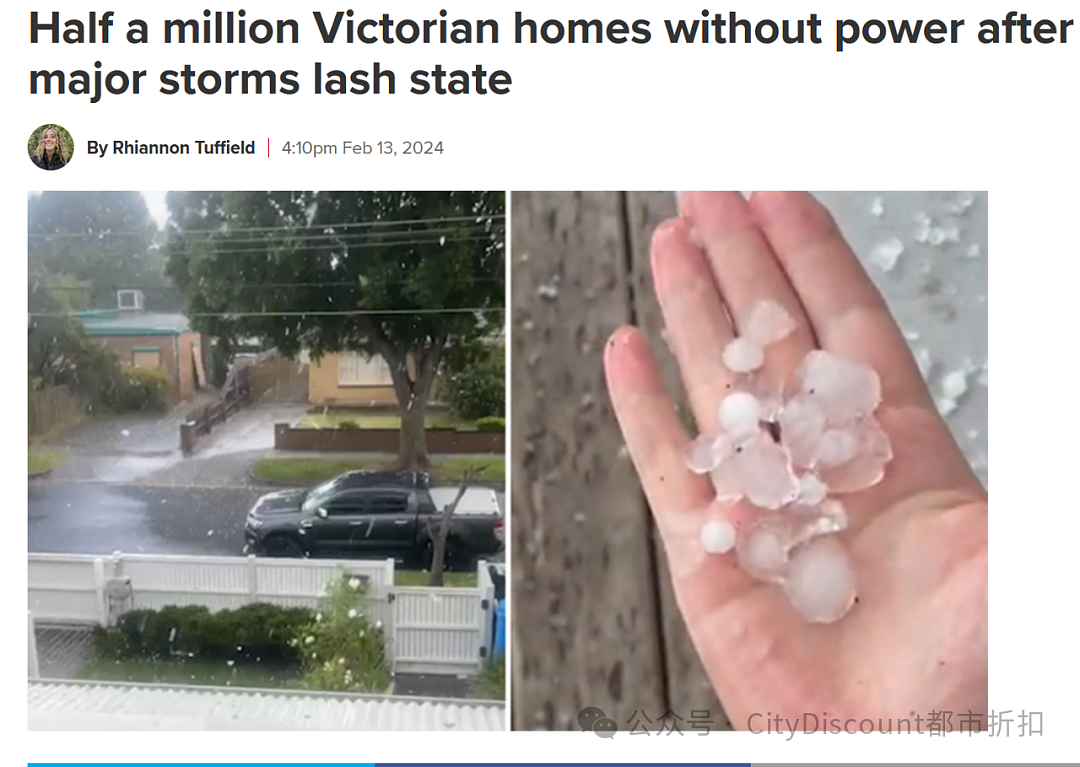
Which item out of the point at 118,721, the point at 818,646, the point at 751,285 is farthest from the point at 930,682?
the point at 118,721

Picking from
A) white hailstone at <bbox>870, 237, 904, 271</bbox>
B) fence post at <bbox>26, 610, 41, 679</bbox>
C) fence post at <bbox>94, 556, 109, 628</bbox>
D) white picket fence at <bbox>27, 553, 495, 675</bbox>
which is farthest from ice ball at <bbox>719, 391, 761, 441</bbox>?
fence post at <bbox>26, 610, 41, 679</bbox>

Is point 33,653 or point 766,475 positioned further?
point 33,653

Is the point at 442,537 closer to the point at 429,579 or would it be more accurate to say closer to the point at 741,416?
the point at 429,579

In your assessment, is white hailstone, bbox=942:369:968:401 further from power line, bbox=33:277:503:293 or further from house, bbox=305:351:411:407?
house, bbox=305:351:411:407

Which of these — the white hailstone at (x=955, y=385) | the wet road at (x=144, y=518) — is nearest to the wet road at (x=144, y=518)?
the wet road at (x=144, y=518)

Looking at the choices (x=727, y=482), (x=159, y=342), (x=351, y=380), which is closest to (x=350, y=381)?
(x=351, y=380)
